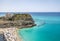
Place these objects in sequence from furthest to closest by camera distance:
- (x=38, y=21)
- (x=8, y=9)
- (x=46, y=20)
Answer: (x=46, y=20), (x=38, y=21), (x=8, y=9)

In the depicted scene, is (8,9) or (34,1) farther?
(34,1)

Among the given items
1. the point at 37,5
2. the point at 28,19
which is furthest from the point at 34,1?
the point at 28,19

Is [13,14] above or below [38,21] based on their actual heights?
above

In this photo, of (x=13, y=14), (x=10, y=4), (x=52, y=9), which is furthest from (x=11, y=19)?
(x=52, y=9)

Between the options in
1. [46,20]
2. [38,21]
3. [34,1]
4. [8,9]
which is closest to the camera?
[8,9]

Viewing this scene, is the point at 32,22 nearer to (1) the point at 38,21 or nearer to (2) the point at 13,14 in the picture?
(1) the point at 38,21

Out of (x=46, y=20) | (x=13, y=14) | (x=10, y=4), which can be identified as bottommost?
(x=46, y=20)
